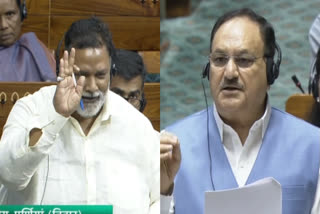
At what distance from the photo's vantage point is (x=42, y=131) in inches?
74.6

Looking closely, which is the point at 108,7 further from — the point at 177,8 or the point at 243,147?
the point at 243,147

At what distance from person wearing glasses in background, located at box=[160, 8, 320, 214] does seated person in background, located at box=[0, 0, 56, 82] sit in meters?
0.45

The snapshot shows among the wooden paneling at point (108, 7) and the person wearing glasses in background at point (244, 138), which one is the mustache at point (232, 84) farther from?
the wooden paneling at point (108, 7)

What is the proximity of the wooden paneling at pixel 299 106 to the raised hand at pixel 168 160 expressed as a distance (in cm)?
37

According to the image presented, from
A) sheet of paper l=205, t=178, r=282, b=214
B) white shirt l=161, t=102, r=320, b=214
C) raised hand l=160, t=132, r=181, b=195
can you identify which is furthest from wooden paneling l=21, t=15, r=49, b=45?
sheet of paper l=205, t=178, r=282, b=214

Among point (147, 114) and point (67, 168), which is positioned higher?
point (147, 114)

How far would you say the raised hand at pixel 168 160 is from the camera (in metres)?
1.87

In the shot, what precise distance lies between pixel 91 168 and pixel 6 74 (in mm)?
409

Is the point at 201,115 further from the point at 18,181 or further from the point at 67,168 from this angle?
the point at 18,181

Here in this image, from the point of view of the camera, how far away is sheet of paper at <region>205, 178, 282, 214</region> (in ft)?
6.07

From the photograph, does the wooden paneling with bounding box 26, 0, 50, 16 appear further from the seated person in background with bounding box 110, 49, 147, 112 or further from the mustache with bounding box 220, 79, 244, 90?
the mustache with bounding box 220, 79, 244, 90

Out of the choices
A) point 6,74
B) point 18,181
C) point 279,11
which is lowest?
point 18,181

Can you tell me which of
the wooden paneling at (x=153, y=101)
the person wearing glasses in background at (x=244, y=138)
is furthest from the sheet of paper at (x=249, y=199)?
the wooden paneling at (x=153, y=101)

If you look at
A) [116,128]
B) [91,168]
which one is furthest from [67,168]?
[116,128]
